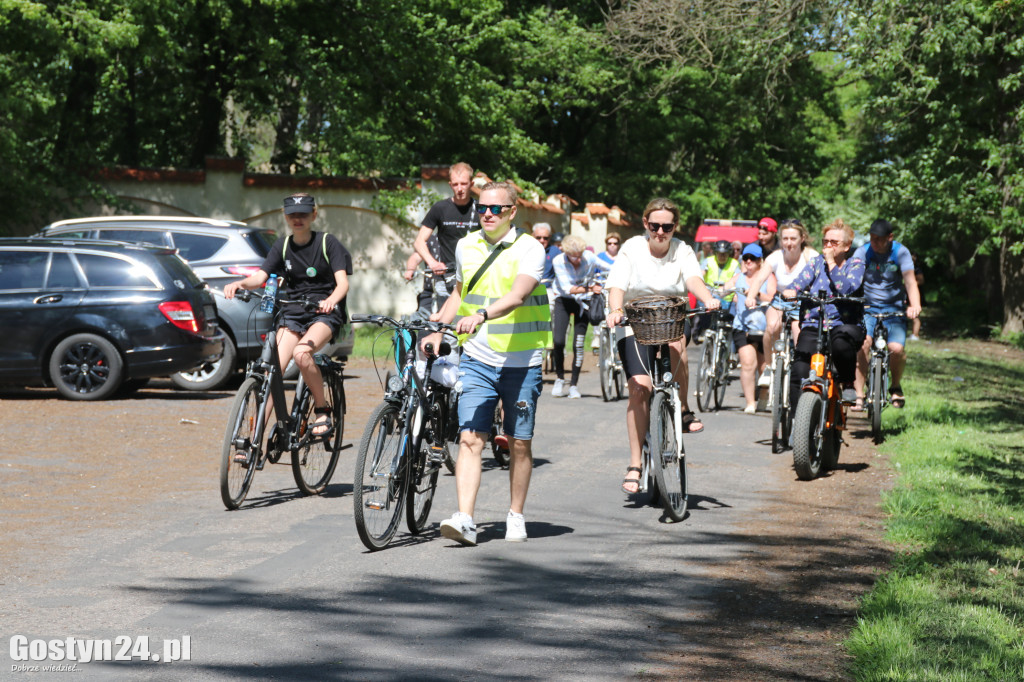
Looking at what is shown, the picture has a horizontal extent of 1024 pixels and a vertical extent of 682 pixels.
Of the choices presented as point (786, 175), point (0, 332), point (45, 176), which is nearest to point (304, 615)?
point (0, 332)

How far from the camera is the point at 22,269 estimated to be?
13492 millimetres

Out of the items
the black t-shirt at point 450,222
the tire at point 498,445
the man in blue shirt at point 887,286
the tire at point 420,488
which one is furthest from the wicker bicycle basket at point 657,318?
the man in blue shirt at point 887,286

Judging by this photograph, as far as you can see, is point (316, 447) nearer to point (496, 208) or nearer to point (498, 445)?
point (498, 445)

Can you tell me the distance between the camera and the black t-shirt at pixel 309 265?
8.32m

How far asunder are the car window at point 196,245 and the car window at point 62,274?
187cm

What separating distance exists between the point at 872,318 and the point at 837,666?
781 cm

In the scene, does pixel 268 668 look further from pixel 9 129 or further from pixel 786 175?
pixel 786 175

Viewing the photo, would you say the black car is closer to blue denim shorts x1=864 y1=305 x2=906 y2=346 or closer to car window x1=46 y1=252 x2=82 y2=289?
car window x1=46 y1=252 x2=82 y2=289

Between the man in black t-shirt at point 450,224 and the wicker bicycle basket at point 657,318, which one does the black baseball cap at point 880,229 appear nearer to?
the man in black t-shirt at point 450,224

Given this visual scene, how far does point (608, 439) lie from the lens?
11562mm

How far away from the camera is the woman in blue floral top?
1015cm

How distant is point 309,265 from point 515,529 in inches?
95.7

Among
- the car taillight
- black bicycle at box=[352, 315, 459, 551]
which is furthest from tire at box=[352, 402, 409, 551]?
the car taillight

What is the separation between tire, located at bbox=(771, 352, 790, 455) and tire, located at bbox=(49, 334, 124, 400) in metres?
6.85
